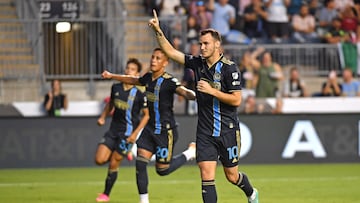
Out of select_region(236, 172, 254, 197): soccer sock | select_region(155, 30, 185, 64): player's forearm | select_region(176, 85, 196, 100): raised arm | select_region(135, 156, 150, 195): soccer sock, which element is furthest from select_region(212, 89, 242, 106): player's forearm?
select_region(135, 156, 150, 195): soccer sock

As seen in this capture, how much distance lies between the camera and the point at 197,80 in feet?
39.3

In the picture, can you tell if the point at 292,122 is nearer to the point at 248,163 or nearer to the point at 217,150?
the point at 248,163

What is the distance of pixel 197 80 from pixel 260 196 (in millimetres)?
4239

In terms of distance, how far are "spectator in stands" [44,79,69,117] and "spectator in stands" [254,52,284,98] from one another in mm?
4689

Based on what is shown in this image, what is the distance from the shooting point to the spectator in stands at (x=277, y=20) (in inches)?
1027

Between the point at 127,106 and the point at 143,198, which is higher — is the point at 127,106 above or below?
above

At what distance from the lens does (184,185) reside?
17.7 m

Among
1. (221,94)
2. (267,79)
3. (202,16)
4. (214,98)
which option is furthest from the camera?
(202,16)

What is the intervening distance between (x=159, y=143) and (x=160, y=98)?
0.63 metres

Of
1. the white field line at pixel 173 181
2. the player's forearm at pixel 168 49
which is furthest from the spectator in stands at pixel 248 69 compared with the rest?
the player's forearm at pixel 168 49

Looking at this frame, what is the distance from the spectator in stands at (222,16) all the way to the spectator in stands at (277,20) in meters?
1.02

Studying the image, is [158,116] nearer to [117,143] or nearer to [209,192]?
[117,143]

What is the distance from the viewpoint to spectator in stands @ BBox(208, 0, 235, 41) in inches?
1008

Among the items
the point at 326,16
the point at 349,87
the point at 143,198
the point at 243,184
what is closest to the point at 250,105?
the point at 349,87
